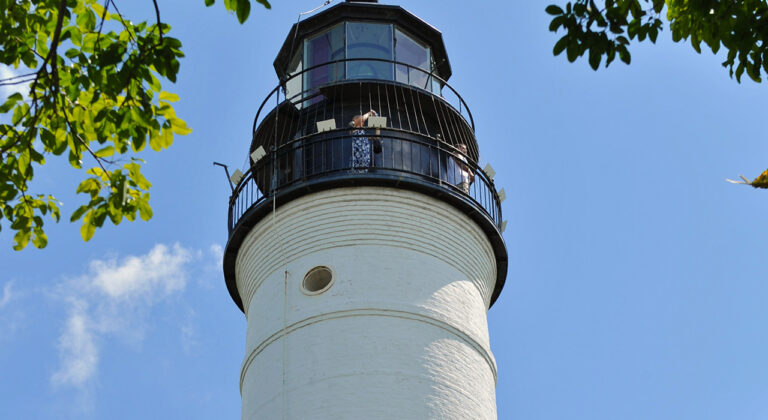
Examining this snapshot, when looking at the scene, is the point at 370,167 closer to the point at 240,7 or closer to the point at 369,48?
the point at 369,48

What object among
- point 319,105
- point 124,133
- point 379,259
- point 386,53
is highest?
point 386,53

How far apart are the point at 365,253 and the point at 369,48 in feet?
20.4

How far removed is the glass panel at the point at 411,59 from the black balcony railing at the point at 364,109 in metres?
0.25

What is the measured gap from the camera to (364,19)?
82.3 feet

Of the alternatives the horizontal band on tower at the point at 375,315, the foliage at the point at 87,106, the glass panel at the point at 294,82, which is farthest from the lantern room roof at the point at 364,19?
the foliage at the point at 87,106

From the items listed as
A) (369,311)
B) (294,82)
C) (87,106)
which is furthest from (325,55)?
(87,106)

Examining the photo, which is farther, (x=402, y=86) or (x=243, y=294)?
(x=402, y=86)

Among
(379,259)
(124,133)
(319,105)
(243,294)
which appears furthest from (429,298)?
(124,133)

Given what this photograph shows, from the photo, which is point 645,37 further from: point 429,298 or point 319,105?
point 319,105

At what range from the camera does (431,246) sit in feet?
67.1

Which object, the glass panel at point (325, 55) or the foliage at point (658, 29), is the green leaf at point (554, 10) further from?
the glass panel at point (325, 55)

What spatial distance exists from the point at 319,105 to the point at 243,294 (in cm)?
413

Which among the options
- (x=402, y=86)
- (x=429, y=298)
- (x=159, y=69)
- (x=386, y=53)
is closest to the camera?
(x=159, y=69)

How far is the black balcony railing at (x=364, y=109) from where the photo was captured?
22.9 meters
